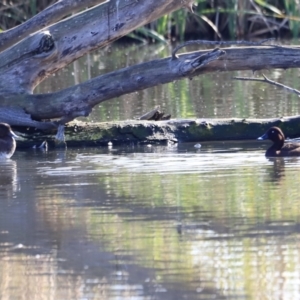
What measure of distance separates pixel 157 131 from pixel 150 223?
4.35 metres

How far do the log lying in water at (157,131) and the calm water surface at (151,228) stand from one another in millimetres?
1147

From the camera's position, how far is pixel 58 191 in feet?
24.3

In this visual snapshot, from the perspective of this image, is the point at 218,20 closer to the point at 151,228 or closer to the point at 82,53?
the point at 82,53

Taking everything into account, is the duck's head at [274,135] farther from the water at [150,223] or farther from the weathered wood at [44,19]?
the weathered wood at [44,19]

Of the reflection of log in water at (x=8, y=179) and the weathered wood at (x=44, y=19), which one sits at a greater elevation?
the weathered wood at (x=44, y=19)

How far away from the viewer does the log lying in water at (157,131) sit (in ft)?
33.8

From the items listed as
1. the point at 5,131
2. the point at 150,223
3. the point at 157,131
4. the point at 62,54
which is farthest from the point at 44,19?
the point at 150,223

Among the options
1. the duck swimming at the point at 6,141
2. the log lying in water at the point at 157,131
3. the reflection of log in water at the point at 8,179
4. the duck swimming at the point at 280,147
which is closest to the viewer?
the reflection of log in water at the point at 8,179

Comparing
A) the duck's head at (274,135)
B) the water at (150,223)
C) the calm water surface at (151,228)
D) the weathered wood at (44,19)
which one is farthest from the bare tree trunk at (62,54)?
the duck's head at (274,135)

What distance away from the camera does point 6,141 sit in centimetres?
937

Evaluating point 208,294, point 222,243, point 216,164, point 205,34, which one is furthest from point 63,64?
point 205,34

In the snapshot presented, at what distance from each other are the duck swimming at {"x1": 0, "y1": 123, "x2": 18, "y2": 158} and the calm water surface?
0.31 meters

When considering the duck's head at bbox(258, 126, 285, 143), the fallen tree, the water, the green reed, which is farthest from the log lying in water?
the green reed

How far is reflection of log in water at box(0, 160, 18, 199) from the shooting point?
7.47 m
